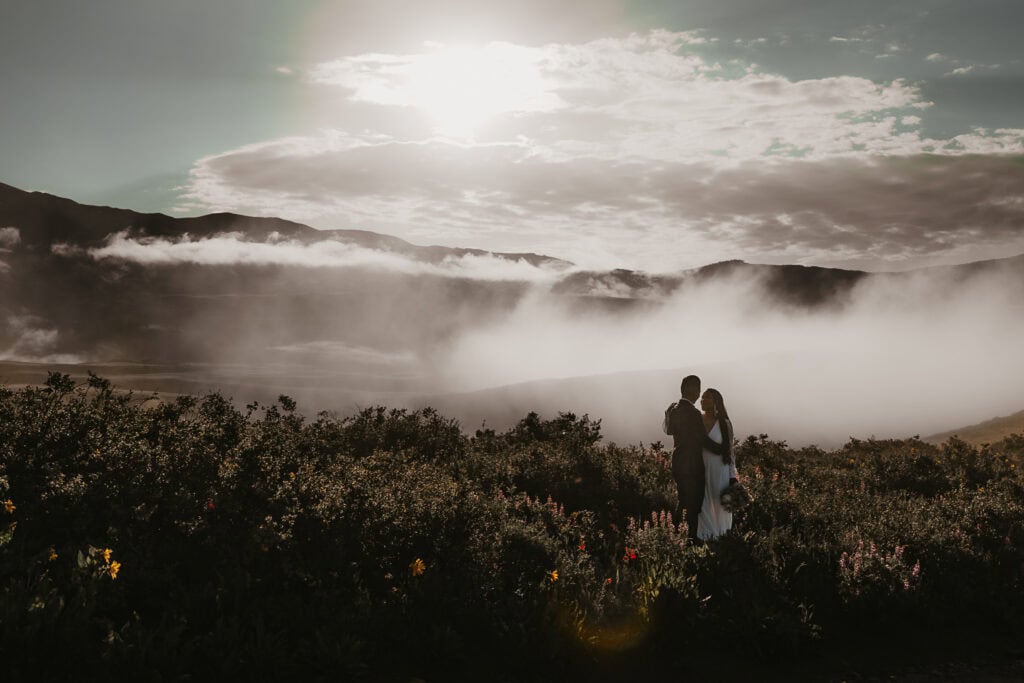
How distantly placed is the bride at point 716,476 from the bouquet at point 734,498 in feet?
0.18

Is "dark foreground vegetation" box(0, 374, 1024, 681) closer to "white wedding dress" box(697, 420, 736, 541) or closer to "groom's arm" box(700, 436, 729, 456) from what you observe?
"white wedding dress" box(697, 420, 736, 541)

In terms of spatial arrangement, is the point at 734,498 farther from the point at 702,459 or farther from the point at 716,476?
the point at 702,459

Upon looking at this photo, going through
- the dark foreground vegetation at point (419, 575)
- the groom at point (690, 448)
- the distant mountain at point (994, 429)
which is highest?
the groom at point (690, 448)

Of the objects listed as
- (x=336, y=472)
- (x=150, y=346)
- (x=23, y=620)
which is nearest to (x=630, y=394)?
(x=336, y=472)

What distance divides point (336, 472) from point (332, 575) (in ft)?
11.1

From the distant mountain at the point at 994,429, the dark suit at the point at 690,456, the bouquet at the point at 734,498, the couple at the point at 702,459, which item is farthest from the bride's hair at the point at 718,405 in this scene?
the distant mountain at the point at 994,429

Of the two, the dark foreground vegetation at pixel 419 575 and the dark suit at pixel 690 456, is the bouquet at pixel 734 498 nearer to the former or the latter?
the dark suit at pixel 690 456

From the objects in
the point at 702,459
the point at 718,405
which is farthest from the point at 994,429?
the point at 702,459

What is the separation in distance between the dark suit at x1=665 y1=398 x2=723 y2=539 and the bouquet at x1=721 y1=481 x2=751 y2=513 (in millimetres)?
302

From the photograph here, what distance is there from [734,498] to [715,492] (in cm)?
24

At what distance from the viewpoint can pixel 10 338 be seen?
65.1 m

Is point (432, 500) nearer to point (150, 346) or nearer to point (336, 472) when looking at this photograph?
point (336, 472)

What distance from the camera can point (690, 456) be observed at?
8.88 m

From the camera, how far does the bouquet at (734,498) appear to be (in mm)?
8602
